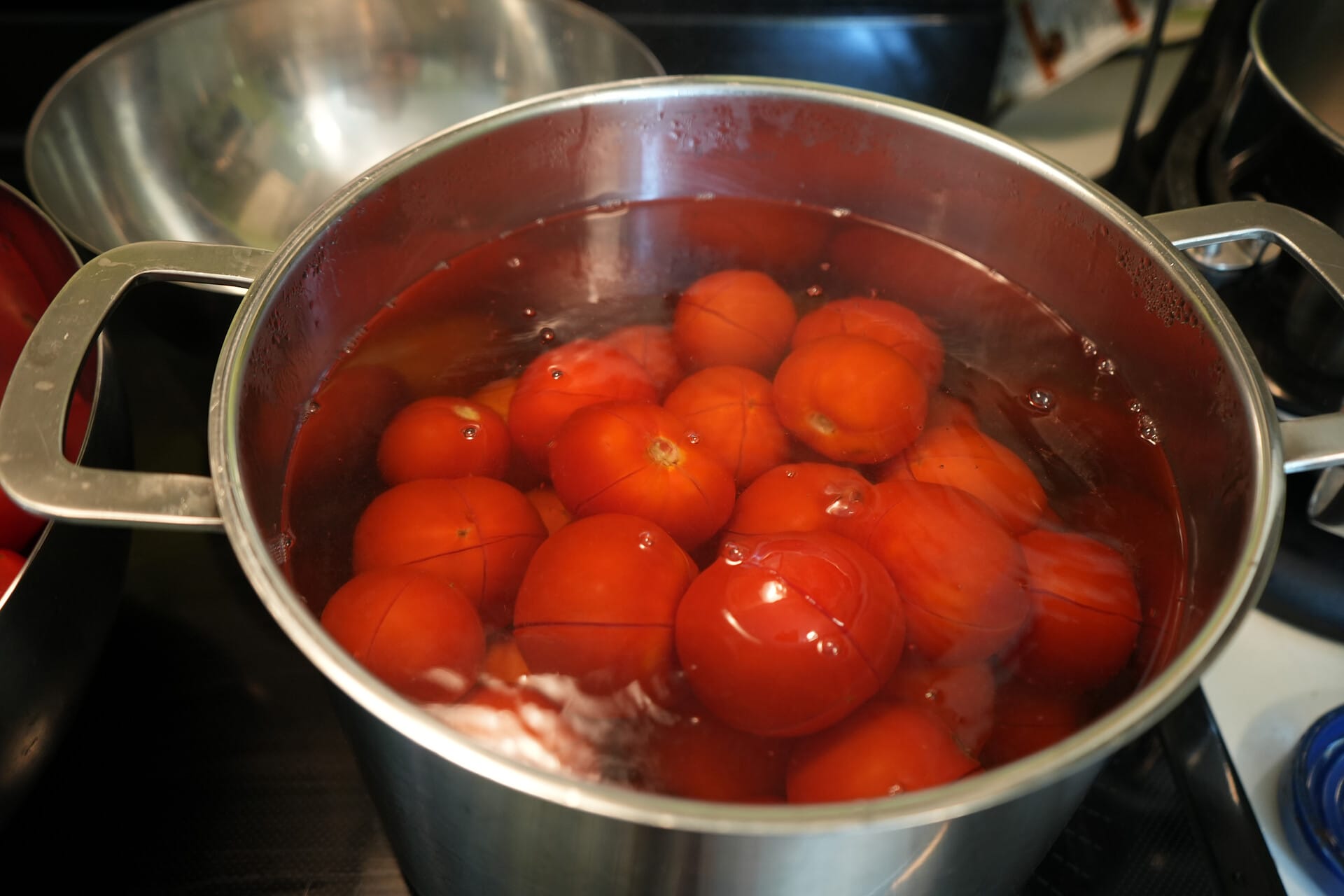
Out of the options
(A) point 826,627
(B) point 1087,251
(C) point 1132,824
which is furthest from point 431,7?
(C) point 1132,824

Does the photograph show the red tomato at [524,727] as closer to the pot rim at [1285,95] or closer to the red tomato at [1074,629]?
the red tomato at [1074,629]

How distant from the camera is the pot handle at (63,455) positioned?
455 millimetres

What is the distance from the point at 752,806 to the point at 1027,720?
0.22 metres

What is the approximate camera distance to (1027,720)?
0.52m

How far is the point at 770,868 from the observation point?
16.2 inches

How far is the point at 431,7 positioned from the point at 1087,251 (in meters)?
0.75

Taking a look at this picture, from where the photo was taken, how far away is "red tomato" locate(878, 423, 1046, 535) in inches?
23.3

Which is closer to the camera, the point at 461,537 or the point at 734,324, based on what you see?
the point at 461,537

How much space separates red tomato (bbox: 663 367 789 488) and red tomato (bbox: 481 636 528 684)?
0.16 meters

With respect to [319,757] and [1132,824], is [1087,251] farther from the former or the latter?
[319,757]

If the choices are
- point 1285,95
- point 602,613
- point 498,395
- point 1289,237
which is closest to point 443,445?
point 498,395

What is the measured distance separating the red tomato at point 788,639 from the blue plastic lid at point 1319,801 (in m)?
0.34

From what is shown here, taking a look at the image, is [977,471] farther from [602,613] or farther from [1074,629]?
[602,613]

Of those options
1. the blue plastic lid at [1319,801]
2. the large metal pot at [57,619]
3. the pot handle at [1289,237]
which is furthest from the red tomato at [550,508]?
the blue plastic lid at [1319,801]
